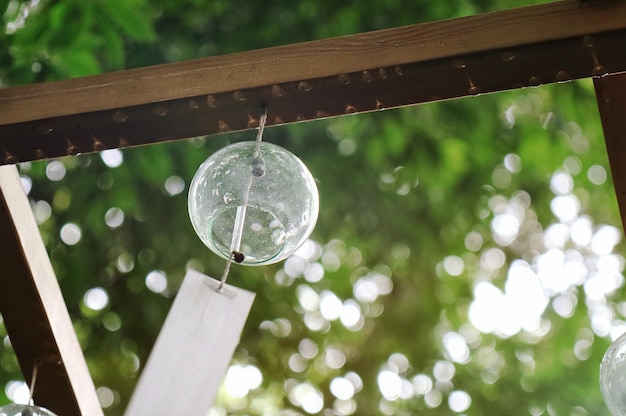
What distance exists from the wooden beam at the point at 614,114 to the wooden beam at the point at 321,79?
0.12 metres

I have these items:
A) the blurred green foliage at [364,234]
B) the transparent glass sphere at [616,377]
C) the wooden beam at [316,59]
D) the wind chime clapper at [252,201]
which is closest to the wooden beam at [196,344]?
the wind chime clapper at [252,201]

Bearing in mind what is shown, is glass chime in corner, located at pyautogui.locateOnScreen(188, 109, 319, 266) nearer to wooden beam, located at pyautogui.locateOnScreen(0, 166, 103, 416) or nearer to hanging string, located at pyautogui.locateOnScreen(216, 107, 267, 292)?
hanging string, located at pyautogui.locateOnScreen(216, 107, 267, 292)

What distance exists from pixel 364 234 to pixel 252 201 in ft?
8.03

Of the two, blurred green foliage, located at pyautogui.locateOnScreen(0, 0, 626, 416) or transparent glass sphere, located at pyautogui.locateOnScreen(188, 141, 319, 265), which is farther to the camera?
blurred green foliage, located at pyautogui.locateOnScreen(0, 0, 626, 416)

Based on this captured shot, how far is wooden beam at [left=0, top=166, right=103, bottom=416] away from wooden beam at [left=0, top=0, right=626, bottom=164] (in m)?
0.14

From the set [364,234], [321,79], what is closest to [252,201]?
Result: [321,79]

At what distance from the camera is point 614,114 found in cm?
106

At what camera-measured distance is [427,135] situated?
296 cm

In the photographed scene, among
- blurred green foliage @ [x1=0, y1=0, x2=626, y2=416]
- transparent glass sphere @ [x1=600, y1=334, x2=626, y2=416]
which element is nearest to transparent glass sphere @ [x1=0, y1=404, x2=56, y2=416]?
transparent glass sphere @ [x1=600, y1=334, x2=626, y2=416]

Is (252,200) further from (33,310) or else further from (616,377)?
(616,377)

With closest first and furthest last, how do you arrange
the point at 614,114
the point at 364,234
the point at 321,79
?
1. the point at 321,79
2. the point at 614,114
3. the point at 364,234

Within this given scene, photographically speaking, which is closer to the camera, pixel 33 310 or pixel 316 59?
pixel 316 59

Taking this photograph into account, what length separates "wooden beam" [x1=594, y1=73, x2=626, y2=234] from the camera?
1047 mm

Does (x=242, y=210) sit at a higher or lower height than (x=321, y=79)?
lower
